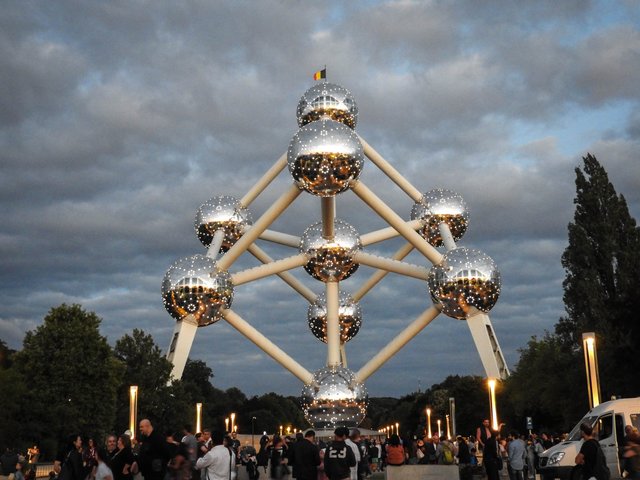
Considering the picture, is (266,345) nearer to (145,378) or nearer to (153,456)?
(153,456)

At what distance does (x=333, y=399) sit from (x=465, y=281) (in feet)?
15.9

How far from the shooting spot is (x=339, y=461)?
11258 mm

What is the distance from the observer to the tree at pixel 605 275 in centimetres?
3216

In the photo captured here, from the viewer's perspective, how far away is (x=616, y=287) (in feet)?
115

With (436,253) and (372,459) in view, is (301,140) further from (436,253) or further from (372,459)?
(372,459)

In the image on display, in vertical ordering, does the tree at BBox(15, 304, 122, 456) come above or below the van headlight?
above

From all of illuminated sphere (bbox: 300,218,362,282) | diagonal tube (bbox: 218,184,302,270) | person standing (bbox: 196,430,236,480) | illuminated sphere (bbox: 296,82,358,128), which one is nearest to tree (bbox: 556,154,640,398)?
illuminated sphere (bbox: 300,218,362,282)

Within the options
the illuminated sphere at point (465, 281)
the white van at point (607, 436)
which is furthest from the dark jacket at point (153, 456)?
the illuminated sphere at point (465, 281)

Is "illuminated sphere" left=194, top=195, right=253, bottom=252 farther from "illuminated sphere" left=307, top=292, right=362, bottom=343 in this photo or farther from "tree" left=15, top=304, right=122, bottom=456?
"tree" left=15, top=304, right=122, bottom=456

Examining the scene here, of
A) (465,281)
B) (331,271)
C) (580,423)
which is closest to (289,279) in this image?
(331,271)

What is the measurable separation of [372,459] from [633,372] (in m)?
10.1

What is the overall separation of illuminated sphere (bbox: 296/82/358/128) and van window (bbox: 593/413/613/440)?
12.4 metres

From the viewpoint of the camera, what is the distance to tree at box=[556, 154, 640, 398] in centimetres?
3216

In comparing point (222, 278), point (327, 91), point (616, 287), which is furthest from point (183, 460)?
point (616, 287)
